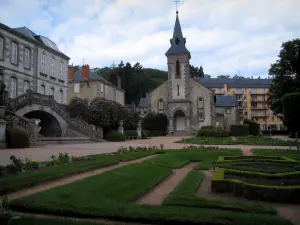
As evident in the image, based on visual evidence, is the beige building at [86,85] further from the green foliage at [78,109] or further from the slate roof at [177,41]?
the green foliage at [78,109]

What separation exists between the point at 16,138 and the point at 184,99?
37.3 meters

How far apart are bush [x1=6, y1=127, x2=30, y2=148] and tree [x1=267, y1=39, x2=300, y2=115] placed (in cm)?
3327

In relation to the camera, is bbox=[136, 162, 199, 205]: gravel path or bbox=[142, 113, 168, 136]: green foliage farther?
bbox=[142, 113, 168, 136]: green foliage

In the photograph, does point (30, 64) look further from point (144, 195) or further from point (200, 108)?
point (200, 108)

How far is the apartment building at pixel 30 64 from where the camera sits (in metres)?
27.6

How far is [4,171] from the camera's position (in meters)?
7.29

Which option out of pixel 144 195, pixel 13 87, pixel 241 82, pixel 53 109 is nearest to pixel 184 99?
pixel 53 109

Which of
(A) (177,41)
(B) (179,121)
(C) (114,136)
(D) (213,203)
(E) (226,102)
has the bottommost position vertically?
(D) (213,203)

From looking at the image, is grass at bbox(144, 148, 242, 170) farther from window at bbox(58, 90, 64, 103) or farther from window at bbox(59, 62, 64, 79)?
window at bbox(59, 62, 64, 79)

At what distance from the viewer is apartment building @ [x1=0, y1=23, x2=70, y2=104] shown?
1085 inches

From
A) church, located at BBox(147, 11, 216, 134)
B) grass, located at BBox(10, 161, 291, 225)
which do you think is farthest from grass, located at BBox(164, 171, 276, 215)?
church, located at BBox(147, 11, 216, 134)

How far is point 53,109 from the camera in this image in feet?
92.0

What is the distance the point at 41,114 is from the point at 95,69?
68.9 m

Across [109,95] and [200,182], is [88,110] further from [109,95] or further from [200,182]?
[200,182]
